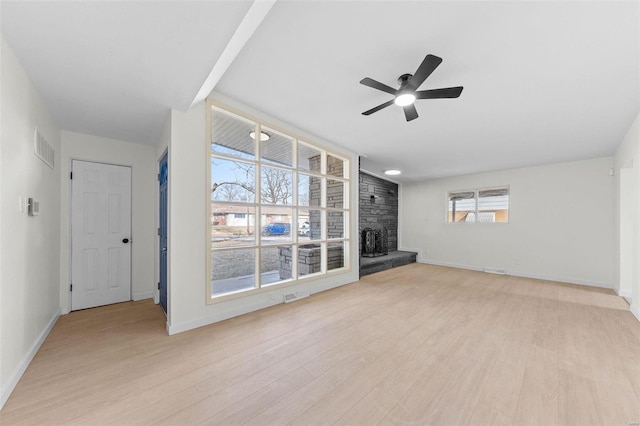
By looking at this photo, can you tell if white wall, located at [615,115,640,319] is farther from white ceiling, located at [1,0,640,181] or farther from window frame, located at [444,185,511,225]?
window frame, located at [444,185,511,225]

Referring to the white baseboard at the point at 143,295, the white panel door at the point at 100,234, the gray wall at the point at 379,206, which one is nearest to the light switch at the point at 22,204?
the white panel door at the point at 100,234

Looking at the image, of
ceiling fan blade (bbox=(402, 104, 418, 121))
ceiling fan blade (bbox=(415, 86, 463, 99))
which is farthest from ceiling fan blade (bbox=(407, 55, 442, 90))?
ceiling fan blade (bbox=(402, 104, 418, 121))

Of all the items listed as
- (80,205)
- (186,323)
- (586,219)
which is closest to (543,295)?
(586,219)

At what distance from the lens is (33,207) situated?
211cm

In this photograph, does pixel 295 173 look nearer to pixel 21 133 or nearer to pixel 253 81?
pixel 253 81

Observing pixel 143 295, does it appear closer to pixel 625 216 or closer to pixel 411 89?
pixel 411 89

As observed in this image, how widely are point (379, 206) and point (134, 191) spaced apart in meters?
5.63

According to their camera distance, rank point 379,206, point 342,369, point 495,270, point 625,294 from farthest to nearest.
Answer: point 379,206 → point 495,270 → point 625,294 → point 342,369

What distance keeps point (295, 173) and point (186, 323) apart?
2.40 metres

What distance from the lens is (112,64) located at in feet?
6.11

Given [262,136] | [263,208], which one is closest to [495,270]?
[263,208]

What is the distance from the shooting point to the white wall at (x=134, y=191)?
3158 millimetres

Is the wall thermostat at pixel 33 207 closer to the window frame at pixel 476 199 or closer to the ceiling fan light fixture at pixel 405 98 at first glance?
the ceiling fan light fixture at pixel 405 98

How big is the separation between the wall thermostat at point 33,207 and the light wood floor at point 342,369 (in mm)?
1258
